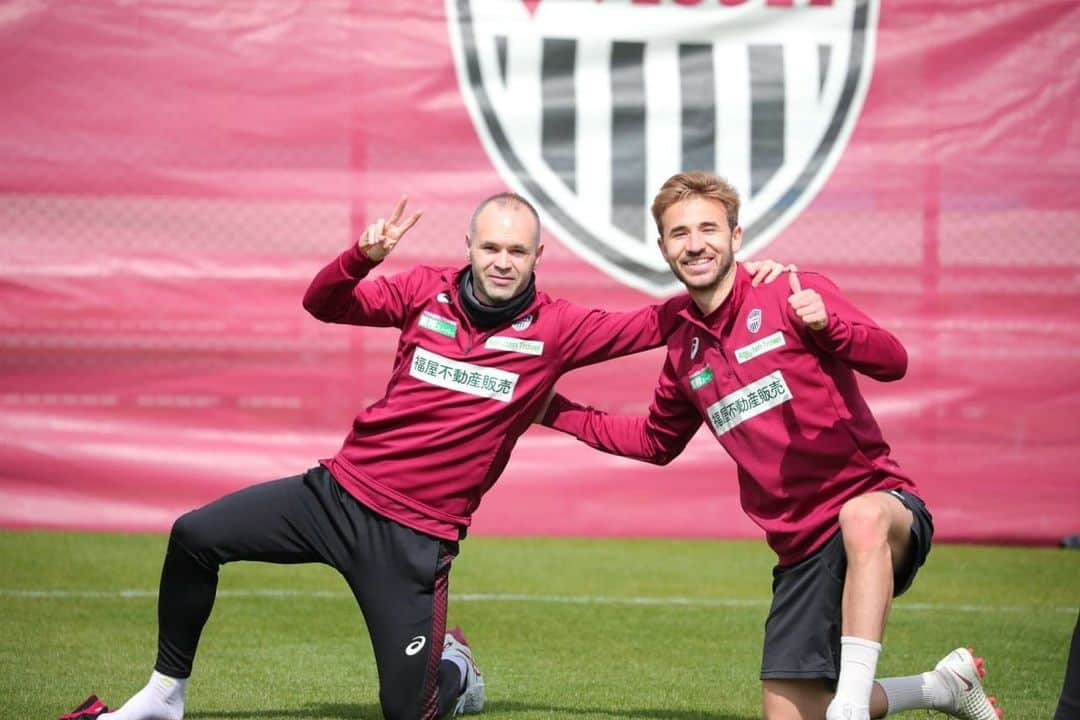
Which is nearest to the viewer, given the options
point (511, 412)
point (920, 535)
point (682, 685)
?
point (920, 535)

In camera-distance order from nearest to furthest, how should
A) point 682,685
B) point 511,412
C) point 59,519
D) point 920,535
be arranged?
point 920,535 < point 511,412 < point 682,685 < point 59,519

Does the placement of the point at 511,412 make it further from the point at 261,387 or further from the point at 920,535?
the point at 261,387

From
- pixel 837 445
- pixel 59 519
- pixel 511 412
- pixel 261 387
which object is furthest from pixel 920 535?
pixel 59 519

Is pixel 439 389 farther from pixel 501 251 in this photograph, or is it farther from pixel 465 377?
pixel 501 251

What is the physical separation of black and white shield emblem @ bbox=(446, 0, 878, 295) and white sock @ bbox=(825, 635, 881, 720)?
185 inches

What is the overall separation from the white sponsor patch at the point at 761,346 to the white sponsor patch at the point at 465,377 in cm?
76

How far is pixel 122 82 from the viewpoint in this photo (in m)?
8.45

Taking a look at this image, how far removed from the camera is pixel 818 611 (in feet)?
14.4

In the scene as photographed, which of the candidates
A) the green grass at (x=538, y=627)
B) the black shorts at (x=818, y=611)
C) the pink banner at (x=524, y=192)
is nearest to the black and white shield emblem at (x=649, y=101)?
the pink banner at (x=524, y=192)

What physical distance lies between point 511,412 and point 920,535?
1360 millimetres

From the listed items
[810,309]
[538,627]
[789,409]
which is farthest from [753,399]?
[538,627]

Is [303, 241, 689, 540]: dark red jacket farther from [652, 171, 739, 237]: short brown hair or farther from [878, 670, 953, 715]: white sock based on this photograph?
[878, 670, 953, 715]: white sock

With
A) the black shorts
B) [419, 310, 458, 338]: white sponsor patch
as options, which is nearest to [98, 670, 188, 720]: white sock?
[419, 310, 458, 338]: white sponsor patch

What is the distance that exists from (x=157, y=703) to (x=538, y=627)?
225 centimetres
